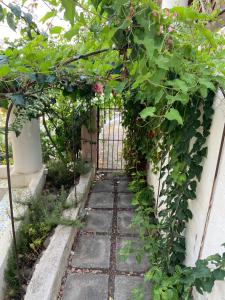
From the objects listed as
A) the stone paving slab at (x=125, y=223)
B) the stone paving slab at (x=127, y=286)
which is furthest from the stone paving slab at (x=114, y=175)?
the stone paving slab at (x=127, y=286)

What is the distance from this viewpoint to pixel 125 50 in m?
1.02

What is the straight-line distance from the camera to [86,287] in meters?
2.13

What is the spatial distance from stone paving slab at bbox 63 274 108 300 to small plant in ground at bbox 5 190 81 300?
1.26 feet

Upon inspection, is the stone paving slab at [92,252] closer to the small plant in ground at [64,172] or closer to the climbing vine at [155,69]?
the climbing vine at [155,69]

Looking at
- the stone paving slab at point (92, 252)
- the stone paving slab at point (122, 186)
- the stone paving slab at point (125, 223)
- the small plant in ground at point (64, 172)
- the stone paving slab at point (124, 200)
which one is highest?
the small plant in ground at point (64, 172)

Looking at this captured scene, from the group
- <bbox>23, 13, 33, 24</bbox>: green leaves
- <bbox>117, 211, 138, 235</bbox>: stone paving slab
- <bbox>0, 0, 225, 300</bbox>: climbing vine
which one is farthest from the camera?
<bbox>117, 211, 138, 235</bbox>: stone paving slab

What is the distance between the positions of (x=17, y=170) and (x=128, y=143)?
1.88m

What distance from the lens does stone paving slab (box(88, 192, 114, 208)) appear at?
3.47 m

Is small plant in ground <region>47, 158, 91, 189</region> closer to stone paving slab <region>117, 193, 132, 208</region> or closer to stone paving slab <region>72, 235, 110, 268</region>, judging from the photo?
stone paving slab <region>117, 193, 132, 208</region>

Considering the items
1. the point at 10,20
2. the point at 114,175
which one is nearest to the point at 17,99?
the point at 10,20

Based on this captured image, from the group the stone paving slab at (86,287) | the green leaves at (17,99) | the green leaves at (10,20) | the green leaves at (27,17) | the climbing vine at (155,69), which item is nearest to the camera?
the climbing vine at (155,69)

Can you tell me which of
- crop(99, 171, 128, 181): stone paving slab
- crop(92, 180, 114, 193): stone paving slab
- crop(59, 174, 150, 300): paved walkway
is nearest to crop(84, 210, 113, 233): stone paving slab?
crop(59, 174, 150, 300): paved walkway

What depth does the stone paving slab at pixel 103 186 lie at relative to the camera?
3.93 meters

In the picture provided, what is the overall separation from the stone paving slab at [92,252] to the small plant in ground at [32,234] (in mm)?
241
